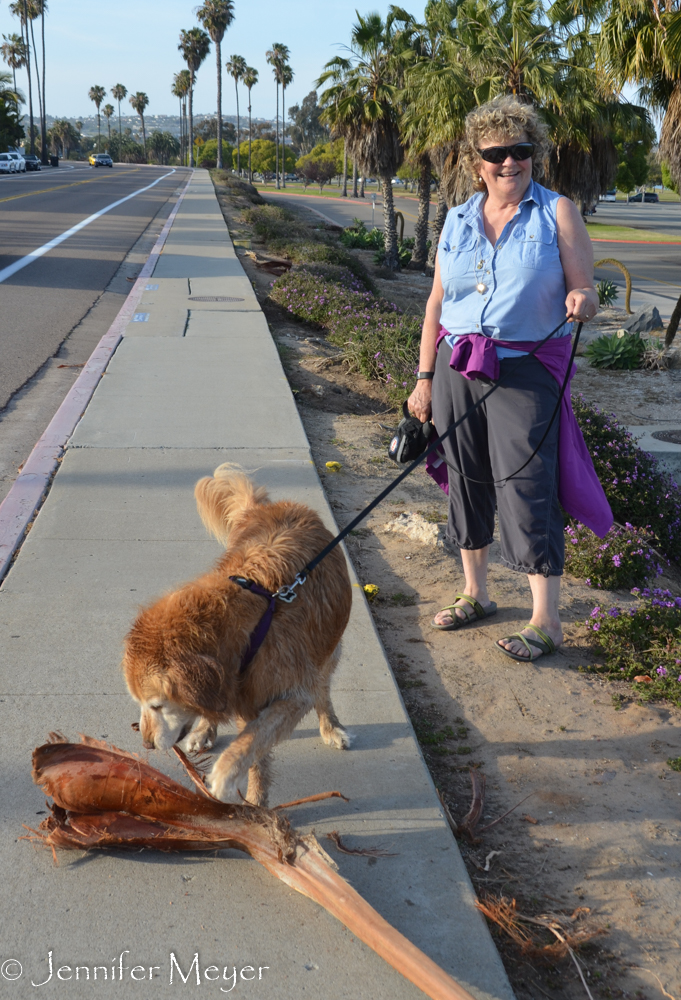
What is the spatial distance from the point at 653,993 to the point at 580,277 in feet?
8.79

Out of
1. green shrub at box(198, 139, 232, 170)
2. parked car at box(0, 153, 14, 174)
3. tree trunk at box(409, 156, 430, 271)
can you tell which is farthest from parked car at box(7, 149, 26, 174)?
green shrub at box(198, 139, 232, 170)

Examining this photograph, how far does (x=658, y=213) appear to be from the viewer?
7556 centimetres

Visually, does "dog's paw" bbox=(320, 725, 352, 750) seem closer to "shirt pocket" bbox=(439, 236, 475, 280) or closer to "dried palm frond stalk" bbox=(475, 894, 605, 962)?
"dried palm frond stalk" bbox=(475, 894, 605, 962)

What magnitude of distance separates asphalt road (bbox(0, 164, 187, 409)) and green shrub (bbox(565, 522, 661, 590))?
17.4 feet

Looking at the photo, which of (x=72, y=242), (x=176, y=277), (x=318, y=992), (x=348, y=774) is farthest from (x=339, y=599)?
(x=72, y=242)

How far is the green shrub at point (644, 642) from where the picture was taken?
3.80m

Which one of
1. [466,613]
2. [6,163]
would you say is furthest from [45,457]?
[6,163]

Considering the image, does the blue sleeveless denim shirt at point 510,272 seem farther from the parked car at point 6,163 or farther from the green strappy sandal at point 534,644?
the parked car at point 6,163

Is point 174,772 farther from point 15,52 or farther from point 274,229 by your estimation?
point 15,52

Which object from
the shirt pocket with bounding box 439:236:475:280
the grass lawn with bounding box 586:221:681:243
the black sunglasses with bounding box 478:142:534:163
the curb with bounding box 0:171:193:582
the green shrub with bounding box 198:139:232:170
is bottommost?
the curb with bounding box 0:171:193:582

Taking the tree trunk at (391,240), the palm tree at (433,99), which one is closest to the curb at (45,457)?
the palm tree at (433,99)

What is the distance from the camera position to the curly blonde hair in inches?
137

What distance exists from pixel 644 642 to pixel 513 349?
5.47ft

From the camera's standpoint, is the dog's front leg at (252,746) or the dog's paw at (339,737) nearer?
the dog's front leg at (252,746)
